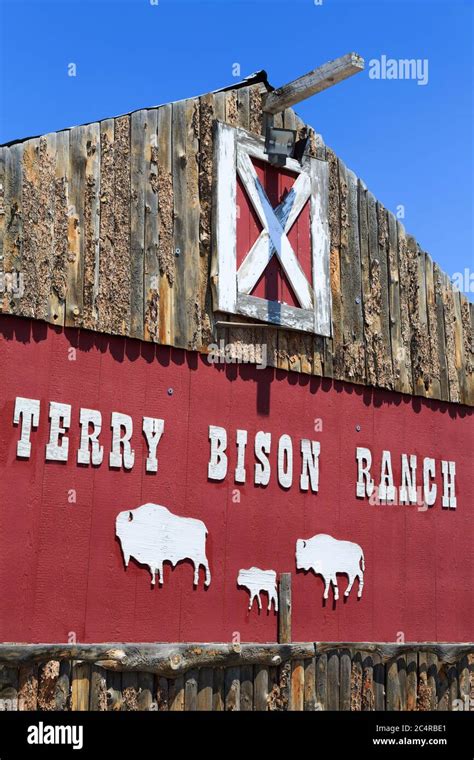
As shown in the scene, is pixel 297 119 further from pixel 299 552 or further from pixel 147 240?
pixel 299 552

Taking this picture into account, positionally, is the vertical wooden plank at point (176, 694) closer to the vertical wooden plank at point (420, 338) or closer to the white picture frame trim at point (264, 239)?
the white picture frame trim at point (264, 239)

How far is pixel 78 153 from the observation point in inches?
361

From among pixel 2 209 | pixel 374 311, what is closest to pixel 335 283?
pixel 374 311

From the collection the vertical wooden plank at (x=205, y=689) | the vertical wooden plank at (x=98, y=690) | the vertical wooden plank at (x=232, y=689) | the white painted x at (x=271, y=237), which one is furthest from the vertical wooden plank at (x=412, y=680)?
the white painted x at (x=271, y=237)

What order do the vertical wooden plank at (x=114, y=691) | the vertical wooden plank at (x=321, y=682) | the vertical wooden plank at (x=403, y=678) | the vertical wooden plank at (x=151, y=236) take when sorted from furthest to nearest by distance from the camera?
the vertical wooden plank at (x=403, y=678), the vertical wooden plank at (x=321, y=682), the vertical wooden plank at (x=151, y=236), the vertical wooden plank at (x=114, y=691)

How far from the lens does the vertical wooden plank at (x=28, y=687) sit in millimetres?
7957

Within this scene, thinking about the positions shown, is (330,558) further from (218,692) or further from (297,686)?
(218,692)

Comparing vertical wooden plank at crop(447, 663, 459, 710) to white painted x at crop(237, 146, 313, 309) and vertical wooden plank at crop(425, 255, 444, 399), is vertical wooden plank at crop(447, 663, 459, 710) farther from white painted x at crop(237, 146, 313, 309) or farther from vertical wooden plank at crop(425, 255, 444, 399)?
white painted x at crop(237, 146, 313, 309)

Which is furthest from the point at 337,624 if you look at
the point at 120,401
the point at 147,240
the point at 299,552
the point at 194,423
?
the point at 147,240

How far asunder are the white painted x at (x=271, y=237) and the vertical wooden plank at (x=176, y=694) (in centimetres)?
387

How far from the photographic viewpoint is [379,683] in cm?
1070

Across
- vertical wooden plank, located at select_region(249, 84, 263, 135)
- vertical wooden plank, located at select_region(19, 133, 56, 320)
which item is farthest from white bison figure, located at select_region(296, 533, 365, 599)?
vertical wooden plank, located at select_region(249, 84, 263, 135)

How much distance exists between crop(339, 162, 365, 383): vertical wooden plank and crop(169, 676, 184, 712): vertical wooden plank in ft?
12.9

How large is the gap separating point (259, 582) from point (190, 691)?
1.30m
